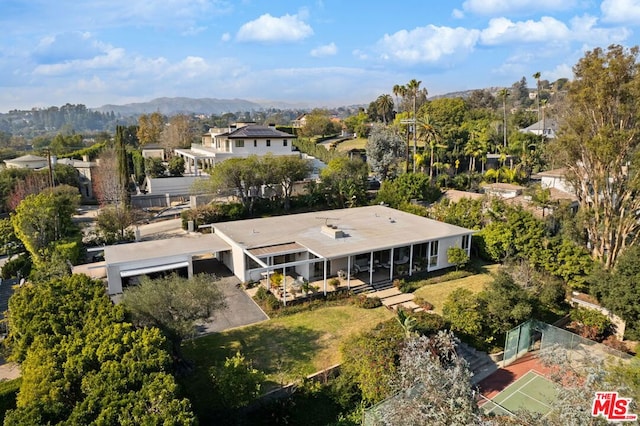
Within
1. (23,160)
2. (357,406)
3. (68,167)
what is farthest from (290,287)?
(23,160)

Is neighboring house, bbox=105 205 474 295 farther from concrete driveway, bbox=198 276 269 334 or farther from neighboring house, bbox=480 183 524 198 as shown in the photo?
neighboring house, bbox=480 183 524 198

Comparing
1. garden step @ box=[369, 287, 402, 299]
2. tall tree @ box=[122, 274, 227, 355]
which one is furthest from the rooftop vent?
tall tree @ box=[122, 274, 227, 355]

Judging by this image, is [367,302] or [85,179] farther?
[85,179]


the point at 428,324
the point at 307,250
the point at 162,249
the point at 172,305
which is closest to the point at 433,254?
the point at 307,250

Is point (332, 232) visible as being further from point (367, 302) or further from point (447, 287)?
point (447, 287)

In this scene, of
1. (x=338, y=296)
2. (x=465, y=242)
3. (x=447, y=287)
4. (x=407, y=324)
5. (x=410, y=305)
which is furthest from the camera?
(x=465, y=242)

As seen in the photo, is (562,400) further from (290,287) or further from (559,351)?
(290,287)
